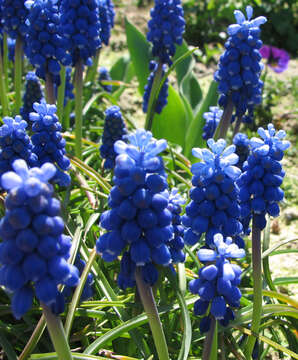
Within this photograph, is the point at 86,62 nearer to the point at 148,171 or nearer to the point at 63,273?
the point at 148,171

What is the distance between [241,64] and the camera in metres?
4.25

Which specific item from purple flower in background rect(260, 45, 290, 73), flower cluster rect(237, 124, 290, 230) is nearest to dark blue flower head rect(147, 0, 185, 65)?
flower cluster rect(237, 124, 290, 230)

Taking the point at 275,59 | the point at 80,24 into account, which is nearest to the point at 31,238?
the point at 80,24

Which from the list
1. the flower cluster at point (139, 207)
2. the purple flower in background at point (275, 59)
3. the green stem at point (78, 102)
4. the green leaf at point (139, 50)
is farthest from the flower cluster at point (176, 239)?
the purple flower in background at point (275, 59)

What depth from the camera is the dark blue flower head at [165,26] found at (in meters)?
5.26

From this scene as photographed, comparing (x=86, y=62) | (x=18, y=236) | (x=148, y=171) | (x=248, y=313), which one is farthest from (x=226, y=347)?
(x=86, y=62)

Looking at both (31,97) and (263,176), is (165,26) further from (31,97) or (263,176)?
(263,176)

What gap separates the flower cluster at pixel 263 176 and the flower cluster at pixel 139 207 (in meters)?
0.69

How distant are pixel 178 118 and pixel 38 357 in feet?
14.5

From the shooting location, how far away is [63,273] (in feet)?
6.89

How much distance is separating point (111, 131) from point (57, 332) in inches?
100

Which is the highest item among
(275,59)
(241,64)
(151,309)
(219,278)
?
(275,59)

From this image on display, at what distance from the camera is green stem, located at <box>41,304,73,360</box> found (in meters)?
2.31

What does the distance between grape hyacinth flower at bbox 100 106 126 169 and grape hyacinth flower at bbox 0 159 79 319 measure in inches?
97.2
